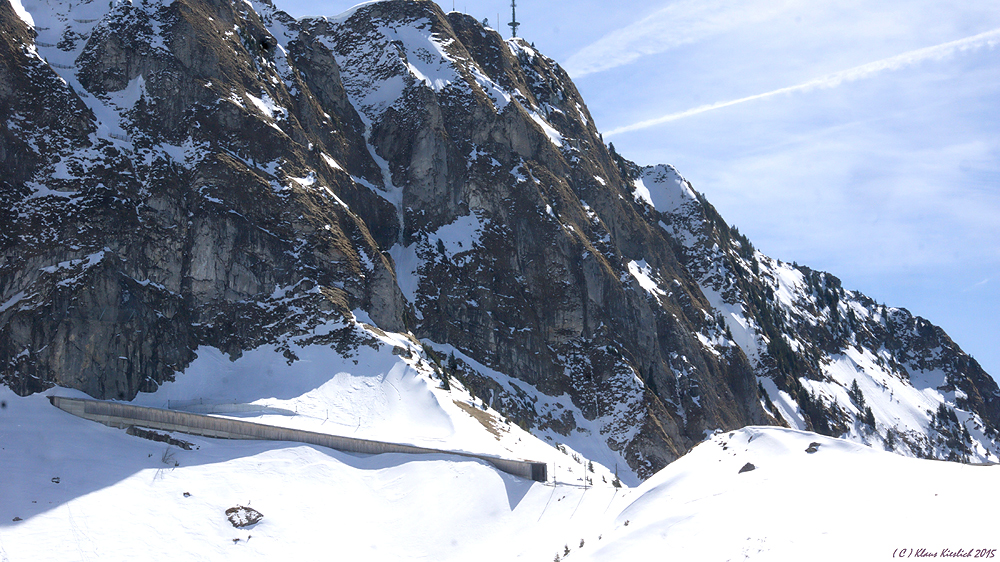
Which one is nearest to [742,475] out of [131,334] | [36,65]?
[131,334]

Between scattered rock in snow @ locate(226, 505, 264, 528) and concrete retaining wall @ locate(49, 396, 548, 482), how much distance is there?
1017cm

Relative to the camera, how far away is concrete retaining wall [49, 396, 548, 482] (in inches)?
2280

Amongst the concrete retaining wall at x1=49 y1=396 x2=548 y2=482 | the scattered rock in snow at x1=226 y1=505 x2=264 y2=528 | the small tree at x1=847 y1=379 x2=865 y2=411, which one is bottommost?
the small tree at x1=847 y1=379 x2=865 y2=411

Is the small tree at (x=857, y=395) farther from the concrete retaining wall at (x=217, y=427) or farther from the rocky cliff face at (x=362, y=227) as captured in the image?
the concrete retaining wall at (x=217, y=427)

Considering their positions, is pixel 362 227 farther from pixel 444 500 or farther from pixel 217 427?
pixel 444 500

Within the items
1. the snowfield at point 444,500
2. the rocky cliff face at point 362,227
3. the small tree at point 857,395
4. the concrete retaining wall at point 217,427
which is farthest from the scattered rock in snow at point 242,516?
the small tree at point 857,395

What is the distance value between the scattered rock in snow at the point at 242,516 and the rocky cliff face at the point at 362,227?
24.2 m

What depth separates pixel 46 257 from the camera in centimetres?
6975

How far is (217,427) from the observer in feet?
195

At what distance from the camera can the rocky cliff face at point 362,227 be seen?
7306 centimetres

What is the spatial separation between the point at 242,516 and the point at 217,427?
38.8 feet

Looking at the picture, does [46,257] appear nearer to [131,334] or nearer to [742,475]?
[131,334]

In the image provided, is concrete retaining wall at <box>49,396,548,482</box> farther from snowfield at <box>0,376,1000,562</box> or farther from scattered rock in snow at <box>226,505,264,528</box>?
scattered rock in snow at <box>226,505,264,528</box>

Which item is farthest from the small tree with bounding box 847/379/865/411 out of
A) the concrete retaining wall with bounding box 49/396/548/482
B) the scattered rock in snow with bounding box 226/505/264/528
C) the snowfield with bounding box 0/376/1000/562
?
the scattered rock in snow with bounding box 226/505/264/528
